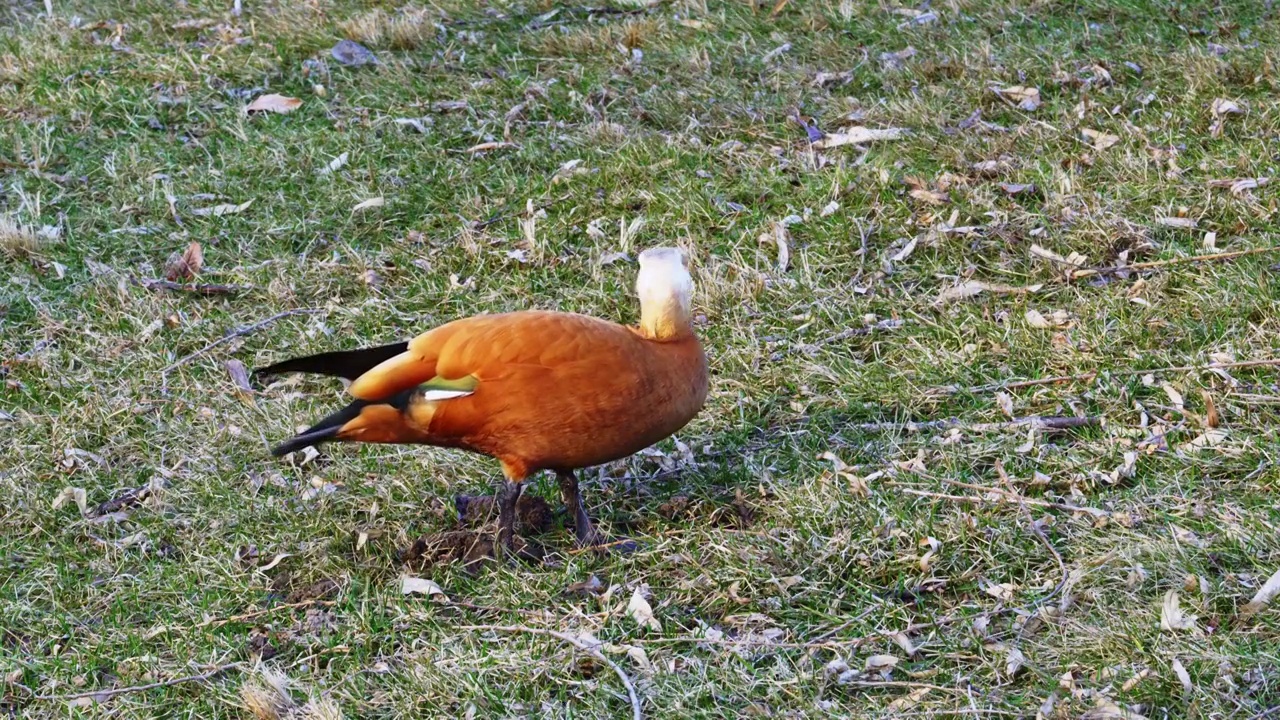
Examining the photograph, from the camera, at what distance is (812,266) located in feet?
18.4

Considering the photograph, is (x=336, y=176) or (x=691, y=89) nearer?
(x=336, y=176)

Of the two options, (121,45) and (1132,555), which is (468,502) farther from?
(121,45)

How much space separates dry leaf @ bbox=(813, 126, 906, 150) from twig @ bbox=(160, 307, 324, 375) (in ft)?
8.42

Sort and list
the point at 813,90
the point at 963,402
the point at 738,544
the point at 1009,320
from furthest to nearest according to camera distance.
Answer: the point at 813,90 < the point at 1009,320 < the point at 963,402 < the point at 738,544

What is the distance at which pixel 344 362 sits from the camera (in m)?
3.90

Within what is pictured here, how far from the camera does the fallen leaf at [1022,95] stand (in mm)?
6555

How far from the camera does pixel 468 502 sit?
4.28 m

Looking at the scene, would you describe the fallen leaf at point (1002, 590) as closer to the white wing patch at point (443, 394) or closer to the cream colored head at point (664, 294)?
the cream colored head at point (664, 294)

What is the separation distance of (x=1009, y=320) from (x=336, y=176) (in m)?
3.42

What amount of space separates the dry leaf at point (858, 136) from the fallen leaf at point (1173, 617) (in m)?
3.42

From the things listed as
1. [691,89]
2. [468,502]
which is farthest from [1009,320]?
[691,89]

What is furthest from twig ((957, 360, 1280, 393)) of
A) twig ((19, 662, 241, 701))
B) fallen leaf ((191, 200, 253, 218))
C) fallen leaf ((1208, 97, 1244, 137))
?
fallen leaf ((191, 200, 253, 218))

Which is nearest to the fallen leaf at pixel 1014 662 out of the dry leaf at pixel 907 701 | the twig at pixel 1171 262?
the dry leaf at pixel 907 701

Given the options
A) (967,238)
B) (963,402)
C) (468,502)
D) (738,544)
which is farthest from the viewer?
(967,238)
